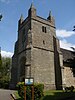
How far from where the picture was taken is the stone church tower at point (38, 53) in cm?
3142

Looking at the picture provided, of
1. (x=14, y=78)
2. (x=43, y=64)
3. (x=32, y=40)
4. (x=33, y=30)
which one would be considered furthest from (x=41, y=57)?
(x=14, y=78)

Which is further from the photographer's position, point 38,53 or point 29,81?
point 38,53

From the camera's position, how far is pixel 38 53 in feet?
108

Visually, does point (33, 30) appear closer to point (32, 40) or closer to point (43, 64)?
point (32, 40)

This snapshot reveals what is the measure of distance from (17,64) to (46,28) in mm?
11002

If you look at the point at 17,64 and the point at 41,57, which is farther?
the point at 17,64

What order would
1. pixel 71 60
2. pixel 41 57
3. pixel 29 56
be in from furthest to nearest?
pixel 71 60 < pixel 41 57 < pixel 29 56

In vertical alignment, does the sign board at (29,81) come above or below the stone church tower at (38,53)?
below

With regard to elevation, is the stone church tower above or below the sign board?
above

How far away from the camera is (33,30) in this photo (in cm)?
3409

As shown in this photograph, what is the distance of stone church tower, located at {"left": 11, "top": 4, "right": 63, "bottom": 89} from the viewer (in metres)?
31.4

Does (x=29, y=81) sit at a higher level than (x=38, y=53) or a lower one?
lower

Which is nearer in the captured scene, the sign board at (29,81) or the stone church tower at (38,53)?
the sign board at (29,81)

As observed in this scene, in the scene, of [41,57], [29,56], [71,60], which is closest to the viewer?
[29,56]
